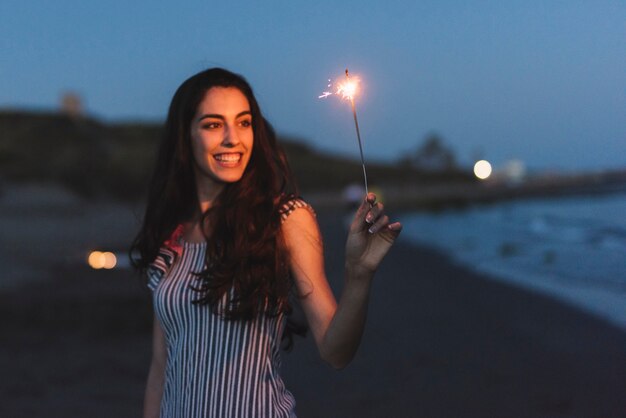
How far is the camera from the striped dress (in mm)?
2527

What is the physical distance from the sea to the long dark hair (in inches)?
313

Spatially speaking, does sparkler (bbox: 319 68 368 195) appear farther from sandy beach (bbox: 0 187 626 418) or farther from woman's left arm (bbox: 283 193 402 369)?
sandy beach (bbox: 0 187 626 418)

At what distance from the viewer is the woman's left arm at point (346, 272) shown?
7.46 feet

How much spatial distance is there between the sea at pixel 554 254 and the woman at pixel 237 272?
805 cm

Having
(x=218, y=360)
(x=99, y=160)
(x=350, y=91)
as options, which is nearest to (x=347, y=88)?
(x=350, y=91)

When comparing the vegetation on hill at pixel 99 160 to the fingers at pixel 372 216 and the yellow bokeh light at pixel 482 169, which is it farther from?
the fingers at pixel 372 216

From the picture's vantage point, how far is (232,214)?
2719 mm

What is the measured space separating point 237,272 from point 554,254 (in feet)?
56.2

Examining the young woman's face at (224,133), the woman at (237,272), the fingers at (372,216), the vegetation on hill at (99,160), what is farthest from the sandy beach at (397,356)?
the vegetation on hill at (99,160)

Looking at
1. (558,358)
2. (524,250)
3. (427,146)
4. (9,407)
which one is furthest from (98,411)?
(427,146)

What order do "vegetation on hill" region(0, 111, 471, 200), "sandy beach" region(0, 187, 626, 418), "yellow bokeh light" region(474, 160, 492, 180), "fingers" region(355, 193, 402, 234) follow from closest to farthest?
"fingers" region(355, 193, 402, 234), "yellow bokeh light" region(474, 160, 492, 180), "sandy beach" region(0, 187, 626, 418), "vegetation on hill" region(0, 111, 471, 200)

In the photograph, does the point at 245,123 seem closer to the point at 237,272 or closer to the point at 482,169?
the point at 237,272

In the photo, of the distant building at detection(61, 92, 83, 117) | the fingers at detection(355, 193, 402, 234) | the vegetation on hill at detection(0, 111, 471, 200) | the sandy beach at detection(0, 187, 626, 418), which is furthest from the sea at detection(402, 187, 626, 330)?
the distant building at detection(61, 92, 83, 117)

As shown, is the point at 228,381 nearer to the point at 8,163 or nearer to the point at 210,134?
the point at 210,134
